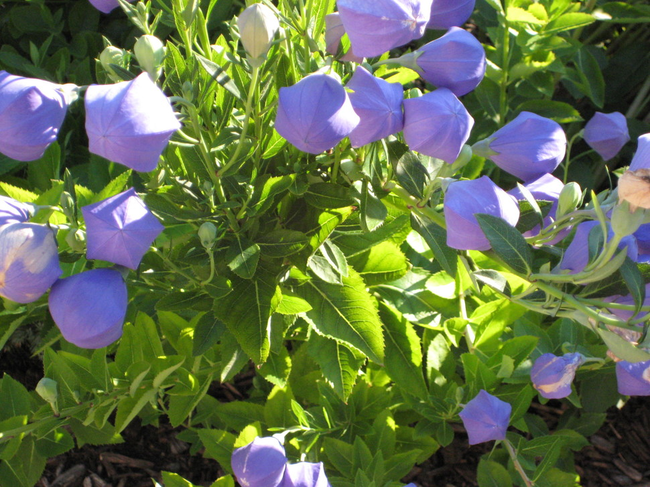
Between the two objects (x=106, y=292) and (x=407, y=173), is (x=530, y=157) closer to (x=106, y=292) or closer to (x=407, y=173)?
(x=407, y=173)

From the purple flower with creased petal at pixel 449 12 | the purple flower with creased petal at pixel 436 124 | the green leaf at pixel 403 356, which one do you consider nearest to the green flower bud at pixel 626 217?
the purple flower with creased petal at pixel 436 124

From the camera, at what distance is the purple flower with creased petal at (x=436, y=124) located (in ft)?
2.47

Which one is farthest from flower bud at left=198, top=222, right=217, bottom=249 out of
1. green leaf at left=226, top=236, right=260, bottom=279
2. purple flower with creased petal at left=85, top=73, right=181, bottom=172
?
purple flower with creased petal at left=85, top=73, right=181, bottom=172

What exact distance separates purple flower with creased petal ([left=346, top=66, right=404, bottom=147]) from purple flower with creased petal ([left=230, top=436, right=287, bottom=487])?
476 millimetres

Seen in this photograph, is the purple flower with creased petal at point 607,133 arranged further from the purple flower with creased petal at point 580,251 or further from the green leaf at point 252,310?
the green leaf at point 252,310

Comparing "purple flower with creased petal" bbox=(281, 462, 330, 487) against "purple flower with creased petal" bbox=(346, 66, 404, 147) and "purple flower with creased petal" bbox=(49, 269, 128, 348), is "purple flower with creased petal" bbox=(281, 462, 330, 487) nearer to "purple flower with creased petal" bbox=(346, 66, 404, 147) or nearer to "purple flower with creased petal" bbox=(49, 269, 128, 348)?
"purple flower with creased petal" bbox=(49, 269, 128, 348)

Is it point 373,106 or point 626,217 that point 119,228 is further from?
point 626,217

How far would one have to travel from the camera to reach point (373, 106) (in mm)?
731

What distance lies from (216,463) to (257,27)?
1.15m

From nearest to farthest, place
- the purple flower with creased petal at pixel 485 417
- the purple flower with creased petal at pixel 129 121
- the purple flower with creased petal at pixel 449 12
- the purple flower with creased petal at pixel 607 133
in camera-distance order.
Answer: the purple flower with creased petal at pixel 129 121 < the purple flower with creased petal at pixel 449 12 < the purple flower with creased petal at pixel 485 417 < the purple flower with creased petal at pixel 607 133

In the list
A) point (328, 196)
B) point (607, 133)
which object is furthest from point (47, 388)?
point (607, 133)

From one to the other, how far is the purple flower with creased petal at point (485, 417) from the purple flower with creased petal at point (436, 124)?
1.60 feet

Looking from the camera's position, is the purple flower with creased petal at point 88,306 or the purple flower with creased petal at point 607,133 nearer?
the purple flower with creased petal at point 88,306

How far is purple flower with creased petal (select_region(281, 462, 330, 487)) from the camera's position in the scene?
0.90m
